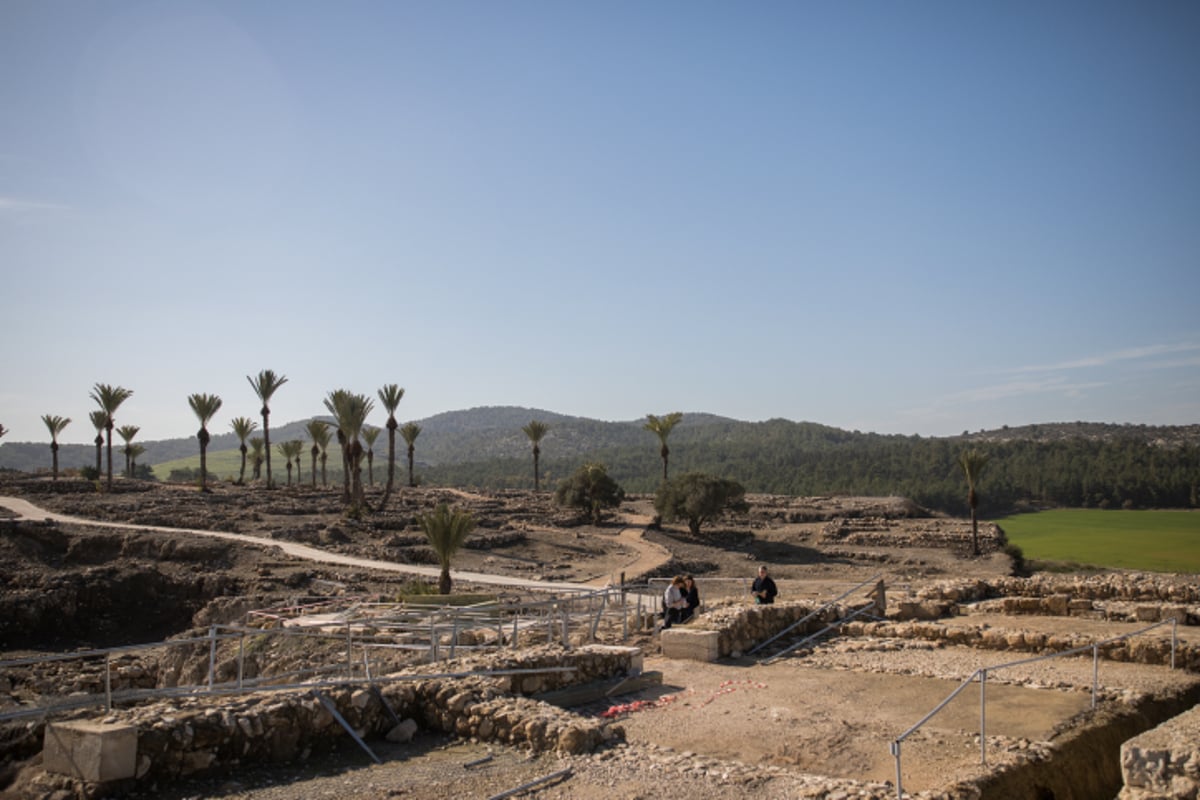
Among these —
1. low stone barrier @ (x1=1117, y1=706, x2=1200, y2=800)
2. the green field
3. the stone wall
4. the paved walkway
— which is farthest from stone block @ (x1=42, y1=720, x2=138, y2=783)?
the green field

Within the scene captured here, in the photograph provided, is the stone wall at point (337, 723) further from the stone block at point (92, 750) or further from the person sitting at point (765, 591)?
the person sitting at point (765, 591)

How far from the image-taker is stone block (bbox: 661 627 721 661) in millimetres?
15289

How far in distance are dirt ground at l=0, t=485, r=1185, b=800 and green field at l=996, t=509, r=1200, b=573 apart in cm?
663

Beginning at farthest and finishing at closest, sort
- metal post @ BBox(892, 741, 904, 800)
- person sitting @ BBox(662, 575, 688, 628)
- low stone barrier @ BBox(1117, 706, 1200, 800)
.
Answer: person sitting @ BBox(662, 575, 688, 628)
low stone barrier @ BBox(1117, 706, 1200, 800)
metal post @ BBox(892, 741, 904, 800)

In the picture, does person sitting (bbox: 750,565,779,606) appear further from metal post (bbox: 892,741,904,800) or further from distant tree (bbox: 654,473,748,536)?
distant tree (bbox: 654,473,748,536)

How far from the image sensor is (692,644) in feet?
50.7

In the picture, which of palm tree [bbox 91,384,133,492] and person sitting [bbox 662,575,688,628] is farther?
palm tree [bbox 91,384,133,492]

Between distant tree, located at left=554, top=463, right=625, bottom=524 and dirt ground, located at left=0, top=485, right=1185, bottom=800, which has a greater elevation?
distant tree, located at left=554, top=463, right=625, bottom=524

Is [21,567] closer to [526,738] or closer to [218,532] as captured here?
[218,532]

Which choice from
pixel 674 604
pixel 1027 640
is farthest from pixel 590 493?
pixel 1027 640

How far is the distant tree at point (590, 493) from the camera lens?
193ft

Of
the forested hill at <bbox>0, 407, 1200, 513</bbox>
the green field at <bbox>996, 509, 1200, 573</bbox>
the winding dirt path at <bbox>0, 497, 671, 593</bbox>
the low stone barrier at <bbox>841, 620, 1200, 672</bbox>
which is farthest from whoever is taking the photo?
the forested hill at <bbox>0, 407, 1200, 513</bbox>

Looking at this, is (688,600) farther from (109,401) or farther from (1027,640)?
(109,401)

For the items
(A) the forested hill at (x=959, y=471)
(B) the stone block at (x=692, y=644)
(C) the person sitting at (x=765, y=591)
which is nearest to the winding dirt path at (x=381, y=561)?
(C) the person sitting at (x=765, y=591)
